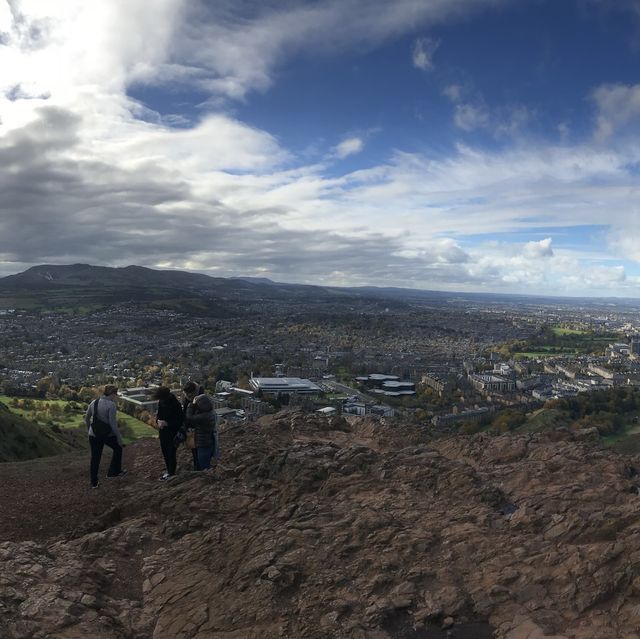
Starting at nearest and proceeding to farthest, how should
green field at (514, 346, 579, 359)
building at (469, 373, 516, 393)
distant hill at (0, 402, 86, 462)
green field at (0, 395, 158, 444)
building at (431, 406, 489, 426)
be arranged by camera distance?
distant hill at (0, 402, 86, 462) → green field at (0, 395, 158, 444) → building at (431, 406, 489, 426) → building at (469, 373, 516, 393) → green field at (514, 346, 579, 359)

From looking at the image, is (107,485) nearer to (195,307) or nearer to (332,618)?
(332,618)

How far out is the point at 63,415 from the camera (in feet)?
147

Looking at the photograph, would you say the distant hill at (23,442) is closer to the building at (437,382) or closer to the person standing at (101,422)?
the person standing at (101,422)

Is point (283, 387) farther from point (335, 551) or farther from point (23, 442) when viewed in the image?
point (335, 551)

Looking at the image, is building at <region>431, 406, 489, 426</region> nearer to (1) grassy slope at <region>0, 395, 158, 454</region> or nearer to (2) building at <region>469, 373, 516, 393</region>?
(2) building at <region>469, 373, 516, 393</region>

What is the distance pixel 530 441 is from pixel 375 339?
119310 mm

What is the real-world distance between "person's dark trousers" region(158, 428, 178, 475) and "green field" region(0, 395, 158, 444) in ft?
70.3

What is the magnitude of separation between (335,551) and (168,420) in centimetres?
497

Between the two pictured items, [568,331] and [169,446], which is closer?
[169,446]

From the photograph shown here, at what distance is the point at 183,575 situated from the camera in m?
7.31

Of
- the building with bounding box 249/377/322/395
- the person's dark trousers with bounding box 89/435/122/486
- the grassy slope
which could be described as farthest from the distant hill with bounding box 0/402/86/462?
the building with bounding box 249/377/322/395

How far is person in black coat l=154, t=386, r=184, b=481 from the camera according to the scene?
34.5 ft

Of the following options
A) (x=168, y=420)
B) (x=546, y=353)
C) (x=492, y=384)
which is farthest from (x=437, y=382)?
(x=168, y=420)

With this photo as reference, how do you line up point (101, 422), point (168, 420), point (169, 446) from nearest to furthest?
point (101, 422)
point (168, 420)
point (169, 446)
